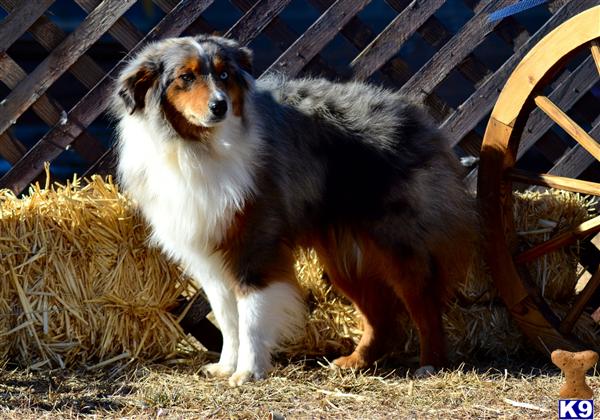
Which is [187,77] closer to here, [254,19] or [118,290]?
[254,19]

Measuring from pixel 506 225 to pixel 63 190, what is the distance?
213cm

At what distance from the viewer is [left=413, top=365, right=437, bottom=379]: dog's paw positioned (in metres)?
4.47

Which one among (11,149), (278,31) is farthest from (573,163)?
(11,149)

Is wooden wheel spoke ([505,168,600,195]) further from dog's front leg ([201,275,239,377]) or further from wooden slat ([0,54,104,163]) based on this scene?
wooden slat ([0,54,104,163])

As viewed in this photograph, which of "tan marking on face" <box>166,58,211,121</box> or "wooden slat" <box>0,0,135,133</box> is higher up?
"tan marking on face" <box>166,58,211,121</box>

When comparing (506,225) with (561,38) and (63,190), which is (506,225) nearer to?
(561,38)

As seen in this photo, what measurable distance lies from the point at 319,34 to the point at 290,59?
19 cm

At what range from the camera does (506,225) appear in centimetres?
473

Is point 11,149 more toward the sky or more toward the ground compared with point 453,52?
more toward the ground

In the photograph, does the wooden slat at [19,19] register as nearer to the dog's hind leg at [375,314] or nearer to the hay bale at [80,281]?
the hay bale at [80,281]

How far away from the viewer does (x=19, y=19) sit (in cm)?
481

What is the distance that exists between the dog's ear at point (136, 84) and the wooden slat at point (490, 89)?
1.62 m
